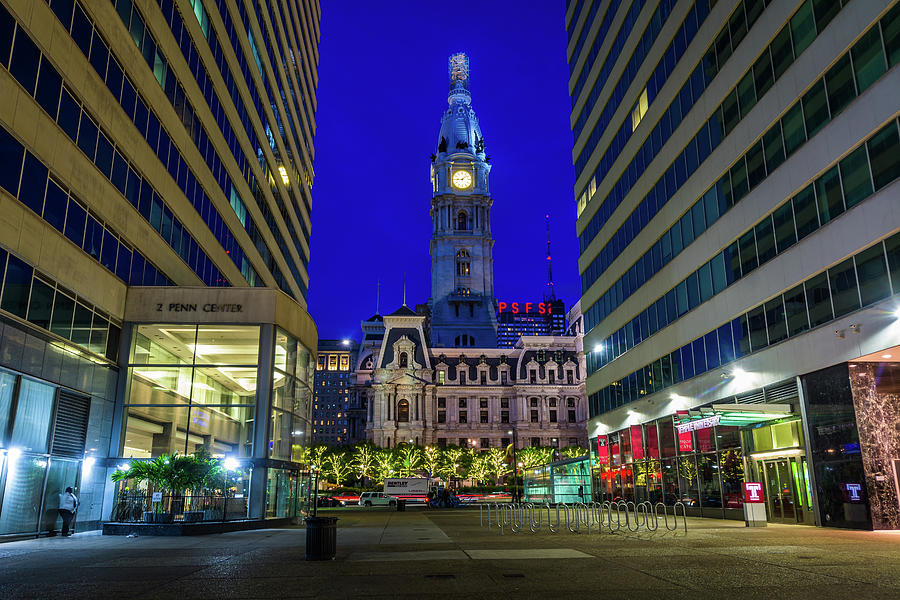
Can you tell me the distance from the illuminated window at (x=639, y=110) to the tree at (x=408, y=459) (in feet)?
210

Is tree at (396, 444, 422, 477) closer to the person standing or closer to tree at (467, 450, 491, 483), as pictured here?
tree at (467, 450, 491, 483)

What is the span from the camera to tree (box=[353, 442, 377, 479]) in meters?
93.2

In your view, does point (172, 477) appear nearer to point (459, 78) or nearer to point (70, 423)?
point (70, 423)

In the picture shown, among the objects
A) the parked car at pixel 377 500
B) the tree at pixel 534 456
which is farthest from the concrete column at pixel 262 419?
the tree at pixel 534 456

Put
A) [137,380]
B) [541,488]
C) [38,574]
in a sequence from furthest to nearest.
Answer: [541,488]
[137,380]
[38,574]

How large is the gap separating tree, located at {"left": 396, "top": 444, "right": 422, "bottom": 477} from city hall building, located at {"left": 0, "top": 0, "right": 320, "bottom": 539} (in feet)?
188

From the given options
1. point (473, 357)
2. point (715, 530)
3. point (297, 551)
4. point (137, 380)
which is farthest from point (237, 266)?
point (473, 357)

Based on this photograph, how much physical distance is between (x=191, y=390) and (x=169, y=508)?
5.81 metres

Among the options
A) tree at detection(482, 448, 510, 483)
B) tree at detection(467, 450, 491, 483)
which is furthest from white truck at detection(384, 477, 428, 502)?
tree at detection(482, 448, 510, 483)

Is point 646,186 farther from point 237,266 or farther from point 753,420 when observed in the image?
point 237,266

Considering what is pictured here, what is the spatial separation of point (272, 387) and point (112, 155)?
36.8 ft

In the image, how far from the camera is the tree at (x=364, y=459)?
3669 inches

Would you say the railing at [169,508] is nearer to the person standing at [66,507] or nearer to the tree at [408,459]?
the person standing at [66,507]

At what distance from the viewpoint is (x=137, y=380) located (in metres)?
28.5
